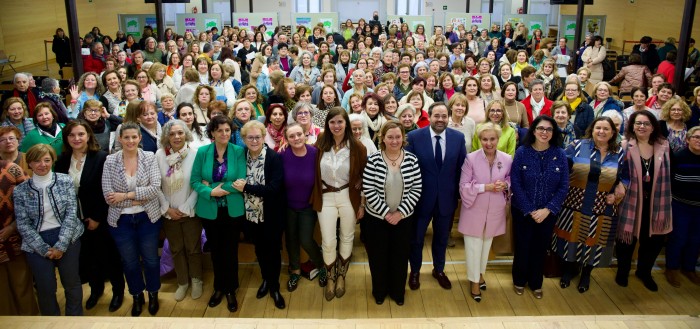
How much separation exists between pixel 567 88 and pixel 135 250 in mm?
4431

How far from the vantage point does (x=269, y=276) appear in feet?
13.3

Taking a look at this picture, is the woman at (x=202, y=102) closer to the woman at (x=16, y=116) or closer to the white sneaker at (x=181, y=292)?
the woman at (x=16, y=116)

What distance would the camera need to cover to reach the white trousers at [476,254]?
13.1ft

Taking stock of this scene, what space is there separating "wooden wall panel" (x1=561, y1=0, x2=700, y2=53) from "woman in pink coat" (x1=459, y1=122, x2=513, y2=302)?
42.0 ft

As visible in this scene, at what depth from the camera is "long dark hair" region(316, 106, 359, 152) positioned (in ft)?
12.5

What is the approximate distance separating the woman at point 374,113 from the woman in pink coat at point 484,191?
1.27 meters

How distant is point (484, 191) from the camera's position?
3814 millimetres

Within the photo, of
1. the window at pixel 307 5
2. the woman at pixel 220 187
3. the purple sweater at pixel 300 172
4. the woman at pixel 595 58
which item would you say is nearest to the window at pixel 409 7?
the window at pixel 307 5

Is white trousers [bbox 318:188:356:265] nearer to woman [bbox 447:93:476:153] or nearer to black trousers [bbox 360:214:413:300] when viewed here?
black trousers [bbox 360:214:413:300]

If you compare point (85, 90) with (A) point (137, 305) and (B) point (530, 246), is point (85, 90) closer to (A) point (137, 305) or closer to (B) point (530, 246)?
(A) point (137, 305)

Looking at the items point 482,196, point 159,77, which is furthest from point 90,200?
point 159,77

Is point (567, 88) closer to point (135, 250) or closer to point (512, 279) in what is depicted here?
point (512, 279)

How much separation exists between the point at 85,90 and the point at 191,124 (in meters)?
1.90

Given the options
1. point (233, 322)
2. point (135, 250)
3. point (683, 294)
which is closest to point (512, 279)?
point (683, 294)
